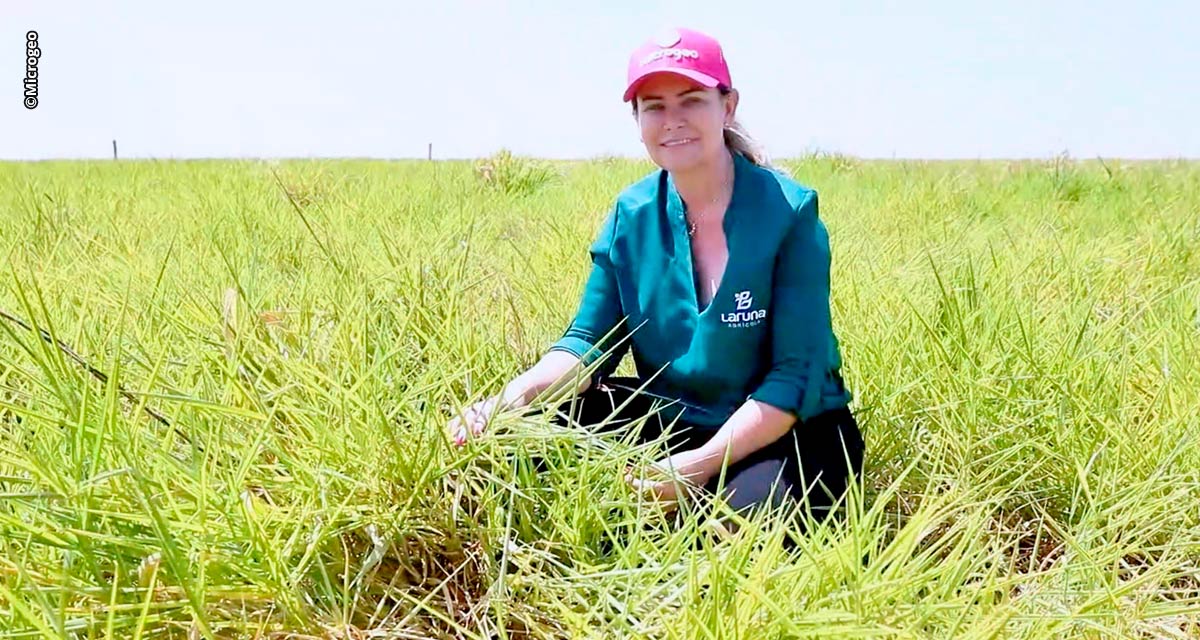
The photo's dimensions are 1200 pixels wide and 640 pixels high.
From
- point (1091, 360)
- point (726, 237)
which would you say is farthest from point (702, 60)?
point (1091, 360)

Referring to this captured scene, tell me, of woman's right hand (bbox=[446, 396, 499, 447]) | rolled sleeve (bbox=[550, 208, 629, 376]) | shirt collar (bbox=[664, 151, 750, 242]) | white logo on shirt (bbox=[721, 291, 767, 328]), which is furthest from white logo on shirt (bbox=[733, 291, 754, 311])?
woman's right hand (bbox=[446, 396, 499, 447])

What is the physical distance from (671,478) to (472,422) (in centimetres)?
26

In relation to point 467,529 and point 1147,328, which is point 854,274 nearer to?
point 1147,328

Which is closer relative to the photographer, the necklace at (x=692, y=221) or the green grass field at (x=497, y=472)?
the green grass field at (x=497, y=472)

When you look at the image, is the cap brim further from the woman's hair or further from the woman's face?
the woman's hair

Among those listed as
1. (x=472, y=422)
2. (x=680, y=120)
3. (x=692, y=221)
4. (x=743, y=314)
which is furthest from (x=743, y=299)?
(x=472, y=422)

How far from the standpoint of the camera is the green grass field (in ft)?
2.87

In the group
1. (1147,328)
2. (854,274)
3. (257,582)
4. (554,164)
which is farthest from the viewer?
(554,164)

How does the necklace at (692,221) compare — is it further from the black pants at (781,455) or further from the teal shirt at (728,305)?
the black pants at (781,455)

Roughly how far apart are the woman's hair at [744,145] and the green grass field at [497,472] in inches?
17.2

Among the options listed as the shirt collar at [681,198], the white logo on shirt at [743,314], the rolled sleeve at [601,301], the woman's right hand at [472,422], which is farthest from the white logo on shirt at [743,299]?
the woman's right hand at [472,422]

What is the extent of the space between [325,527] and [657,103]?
2.49 feet

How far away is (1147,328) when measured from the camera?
1.81 meters

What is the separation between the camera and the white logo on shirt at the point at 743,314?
4.33 ft
